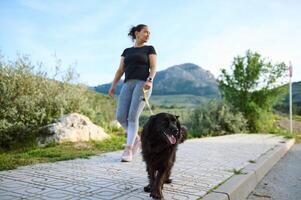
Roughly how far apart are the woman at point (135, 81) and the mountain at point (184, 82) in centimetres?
7354

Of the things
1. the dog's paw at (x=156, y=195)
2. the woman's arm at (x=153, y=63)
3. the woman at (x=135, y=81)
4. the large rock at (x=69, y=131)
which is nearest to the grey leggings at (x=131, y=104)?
the woman at (x=135, y=81)

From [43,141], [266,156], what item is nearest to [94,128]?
A: [43,141]

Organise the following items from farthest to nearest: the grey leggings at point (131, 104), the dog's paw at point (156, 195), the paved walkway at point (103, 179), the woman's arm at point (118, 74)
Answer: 1. the woman's arm at point (118, 74)
2. the grey leggings at point (131, 104)
3. the paved walkway at point (103, 179)
4. the dog's paw at point (156, 195)

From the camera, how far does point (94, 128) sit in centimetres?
1005

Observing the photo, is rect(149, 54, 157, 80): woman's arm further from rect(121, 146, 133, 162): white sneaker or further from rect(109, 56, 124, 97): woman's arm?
rect(121, 146, 133, 162): white sneaker

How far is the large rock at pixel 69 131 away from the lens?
348 inches

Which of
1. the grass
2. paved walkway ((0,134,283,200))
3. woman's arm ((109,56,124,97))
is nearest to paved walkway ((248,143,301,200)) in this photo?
paved walkway ((0,134,283,200))

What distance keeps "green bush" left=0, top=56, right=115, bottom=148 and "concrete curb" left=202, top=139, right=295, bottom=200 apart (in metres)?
5.55

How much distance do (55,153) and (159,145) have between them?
372 centimetres

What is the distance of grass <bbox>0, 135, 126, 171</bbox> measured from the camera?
5.99 meters

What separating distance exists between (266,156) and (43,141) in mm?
5192

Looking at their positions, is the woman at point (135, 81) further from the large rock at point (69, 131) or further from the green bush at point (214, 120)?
the green bush at point (214, 120)

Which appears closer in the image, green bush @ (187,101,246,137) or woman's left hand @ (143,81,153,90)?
woman's left hand @ (143,81,153,90)

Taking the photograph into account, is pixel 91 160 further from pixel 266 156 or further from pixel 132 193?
pixel 266 156
